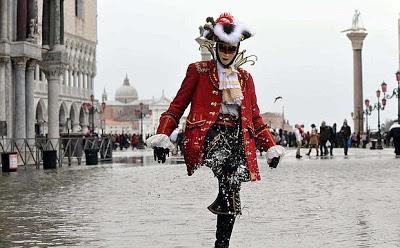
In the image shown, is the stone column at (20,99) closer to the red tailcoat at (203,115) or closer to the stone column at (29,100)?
the stone column at (29,100)

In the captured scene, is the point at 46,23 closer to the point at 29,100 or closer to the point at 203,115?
the point at 29,100

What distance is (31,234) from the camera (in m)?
9.98

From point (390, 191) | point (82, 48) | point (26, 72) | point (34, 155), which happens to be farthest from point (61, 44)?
point (82, 48)

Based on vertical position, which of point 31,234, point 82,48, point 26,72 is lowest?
point 31,234

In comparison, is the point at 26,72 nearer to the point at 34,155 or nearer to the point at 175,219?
the point at 34,155

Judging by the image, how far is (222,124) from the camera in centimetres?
771

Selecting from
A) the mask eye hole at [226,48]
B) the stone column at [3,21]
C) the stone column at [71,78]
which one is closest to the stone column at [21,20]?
the stone column at [3,21]

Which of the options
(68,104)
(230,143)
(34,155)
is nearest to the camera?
(230,143)

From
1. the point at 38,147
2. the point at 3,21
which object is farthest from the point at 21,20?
the point at 38,147

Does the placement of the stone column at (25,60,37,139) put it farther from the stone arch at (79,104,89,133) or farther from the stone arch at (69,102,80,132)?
the stone arch at (79,104,89,133)

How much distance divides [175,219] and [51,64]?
1164 inches

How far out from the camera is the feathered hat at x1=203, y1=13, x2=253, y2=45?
7661 millimetres

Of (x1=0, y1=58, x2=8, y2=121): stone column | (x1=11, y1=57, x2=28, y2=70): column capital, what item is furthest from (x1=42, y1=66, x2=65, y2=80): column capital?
(x1=0, y1=58, x2=8, y2=121): stone column

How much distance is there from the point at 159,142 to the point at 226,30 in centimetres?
113
